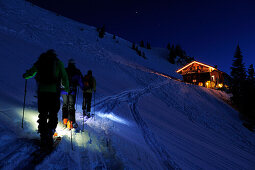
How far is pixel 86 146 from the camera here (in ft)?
9.47

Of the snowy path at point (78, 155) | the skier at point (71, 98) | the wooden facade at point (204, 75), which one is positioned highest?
the wooden facade at point (204, 75)

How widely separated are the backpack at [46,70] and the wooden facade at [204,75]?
32944 mm

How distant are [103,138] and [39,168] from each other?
1.64 m

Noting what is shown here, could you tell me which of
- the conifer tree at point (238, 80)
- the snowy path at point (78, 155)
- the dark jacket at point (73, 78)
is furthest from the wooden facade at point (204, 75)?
the dark jacket at point (73, 78)

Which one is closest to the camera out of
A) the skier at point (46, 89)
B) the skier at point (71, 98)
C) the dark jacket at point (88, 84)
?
the skier at point (46, 89)

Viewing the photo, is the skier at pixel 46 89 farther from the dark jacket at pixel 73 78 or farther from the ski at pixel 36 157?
the dark jacket at pixel 73 78

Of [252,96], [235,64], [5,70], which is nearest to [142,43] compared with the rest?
[235,64]

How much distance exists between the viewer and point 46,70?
8.46 ft

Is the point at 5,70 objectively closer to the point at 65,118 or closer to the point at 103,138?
the point at 65,118

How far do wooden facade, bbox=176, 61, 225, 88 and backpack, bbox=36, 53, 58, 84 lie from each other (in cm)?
3294

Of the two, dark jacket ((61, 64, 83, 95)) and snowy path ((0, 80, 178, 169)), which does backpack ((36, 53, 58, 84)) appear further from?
dark jacket ((61, 64, 83, 95))

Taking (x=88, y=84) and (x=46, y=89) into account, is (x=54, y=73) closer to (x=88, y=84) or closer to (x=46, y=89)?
(x=46, y=89)

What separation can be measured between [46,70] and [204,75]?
33.7 m

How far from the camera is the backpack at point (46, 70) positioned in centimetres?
257
